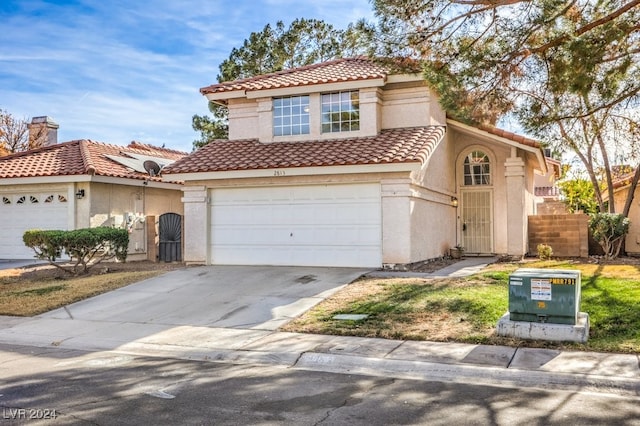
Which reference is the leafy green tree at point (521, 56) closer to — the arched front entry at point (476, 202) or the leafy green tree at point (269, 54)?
the arched front entry at point (476, 202)

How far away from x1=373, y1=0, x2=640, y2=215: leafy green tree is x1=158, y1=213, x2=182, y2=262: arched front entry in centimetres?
1149

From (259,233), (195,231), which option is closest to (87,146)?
(195,231)

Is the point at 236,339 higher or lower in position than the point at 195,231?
lower

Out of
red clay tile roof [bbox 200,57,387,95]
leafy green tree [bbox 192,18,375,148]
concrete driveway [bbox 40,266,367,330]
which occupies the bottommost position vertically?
concrete driveway [bbox 40,266,367,330]

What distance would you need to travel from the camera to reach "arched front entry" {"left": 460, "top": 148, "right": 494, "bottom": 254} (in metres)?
19.8

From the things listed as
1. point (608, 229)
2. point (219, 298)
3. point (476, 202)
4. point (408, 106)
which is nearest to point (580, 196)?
point (476, 202)

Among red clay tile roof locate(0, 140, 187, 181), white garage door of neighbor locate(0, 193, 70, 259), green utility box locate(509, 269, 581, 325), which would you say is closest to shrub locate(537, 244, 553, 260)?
green utility box locate(509, 269, 581, 325)

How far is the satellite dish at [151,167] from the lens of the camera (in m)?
21.8

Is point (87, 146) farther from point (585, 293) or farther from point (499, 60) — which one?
point (585, 293)

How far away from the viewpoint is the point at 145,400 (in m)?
6.06

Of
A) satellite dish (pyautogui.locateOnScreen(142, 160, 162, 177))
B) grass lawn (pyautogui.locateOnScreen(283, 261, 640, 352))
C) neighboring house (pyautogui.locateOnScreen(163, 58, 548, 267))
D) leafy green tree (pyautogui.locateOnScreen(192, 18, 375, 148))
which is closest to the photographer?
grass lawn (pyautogui.locateOnScreen(283, 261, 640, 352))

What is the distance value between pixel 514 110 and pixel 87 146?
16451 millimetres

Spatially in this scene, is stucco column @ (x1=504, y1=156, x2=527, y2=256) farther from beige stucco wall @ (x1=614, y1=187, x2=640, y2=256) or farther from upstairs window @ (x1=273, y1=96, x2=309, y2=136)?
upstairs window @ (x1=273, y1=96, x2=309, y2=136)

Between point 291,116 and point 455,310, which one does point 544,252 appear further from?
point 455,310
